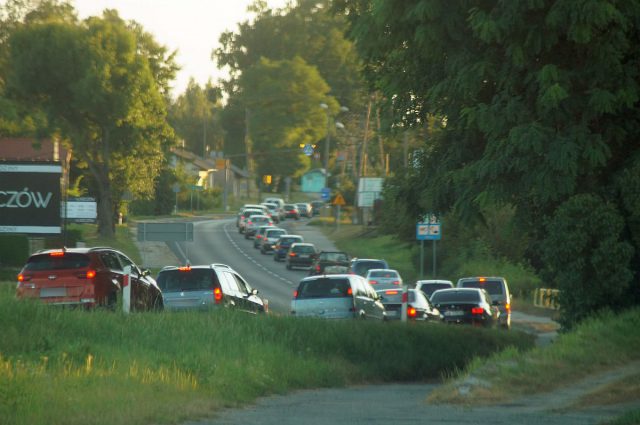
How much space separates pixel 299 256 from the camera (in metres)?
69.2

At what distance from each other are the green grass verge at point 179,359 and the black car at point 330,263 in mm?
27620

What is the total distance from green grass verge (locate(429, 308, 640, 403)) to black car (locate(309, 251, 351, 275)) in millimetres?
34754

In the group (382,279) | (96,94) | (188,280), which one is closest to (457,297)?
(188,280)

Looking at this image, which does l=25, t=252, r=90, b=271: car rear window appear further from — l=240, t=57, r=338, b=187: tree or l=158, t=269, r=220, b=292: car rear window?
l=240, t=57, r=338, b=187: tree

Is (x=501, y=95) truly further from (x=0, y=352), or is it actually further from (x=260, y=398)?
(x=0, y=352)

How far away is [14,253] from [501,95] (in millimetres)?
37855

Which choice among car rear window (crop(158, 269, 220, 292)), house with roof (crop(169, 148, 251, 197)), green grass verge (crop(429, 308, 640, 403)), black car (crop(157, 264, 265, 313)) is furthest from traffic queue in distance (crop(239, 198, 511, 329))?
house with roof (crop(169, 148, 251, 197))

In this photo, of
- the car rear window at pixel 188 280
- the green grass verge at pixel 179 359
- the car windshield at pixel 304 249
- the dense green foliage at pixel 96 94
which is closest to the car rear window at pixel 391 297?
the green grass verge at pixel 179 359

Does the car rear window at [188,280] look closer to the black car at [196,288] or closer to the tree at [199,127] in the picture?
the black car at [196,288]

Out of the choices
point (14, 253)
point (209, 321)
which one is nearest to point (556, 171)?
point (209, 321)

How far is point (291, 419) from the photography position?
1465cm

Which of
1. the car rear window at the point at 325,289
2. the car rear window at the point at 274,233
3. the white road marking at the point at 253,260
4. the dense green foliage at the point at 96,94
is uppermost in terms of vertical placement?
the dense green foliage at the point at 96,94

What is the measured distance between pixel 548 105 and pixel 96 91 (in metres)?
56.0

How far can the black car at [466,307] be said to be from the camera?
34062 millimetres
